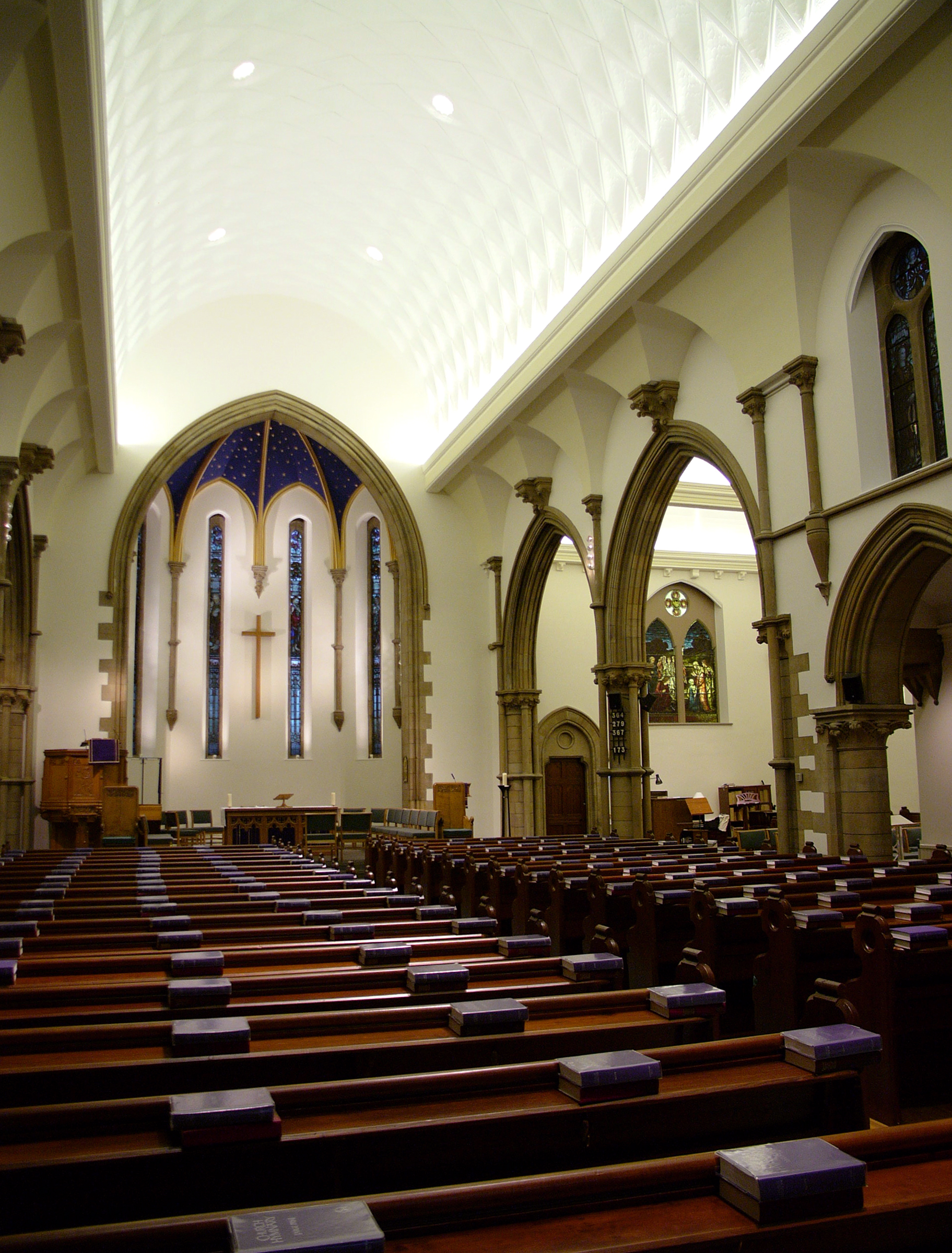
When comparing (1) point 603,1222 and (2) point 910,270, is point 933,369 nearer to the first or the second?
(2) point 910,270

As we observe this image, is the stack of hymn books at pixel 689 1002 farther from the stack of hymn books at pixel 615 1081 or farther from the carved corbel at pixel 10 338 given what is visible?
the carved corbel at pixel 10 338

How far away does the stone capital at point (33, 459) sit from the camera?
Answer: 12.4 meters

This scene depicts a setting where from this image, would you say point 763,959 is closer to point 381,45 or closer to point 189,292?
point 381,45

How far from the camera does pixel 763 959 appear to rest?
387 centimetres

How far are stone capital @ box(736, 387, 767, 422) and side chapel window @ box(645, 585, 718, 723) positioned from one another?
9480 millimetres

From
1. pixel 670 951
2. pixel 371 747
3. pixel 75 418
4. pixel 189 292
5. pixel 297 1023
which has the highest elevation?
pixel 189 292

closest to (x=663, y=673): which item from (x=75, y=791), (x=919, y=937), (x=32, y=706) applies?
(x=75, y=791)

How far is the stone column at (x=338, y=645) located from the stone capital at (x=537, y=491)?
6282 mm

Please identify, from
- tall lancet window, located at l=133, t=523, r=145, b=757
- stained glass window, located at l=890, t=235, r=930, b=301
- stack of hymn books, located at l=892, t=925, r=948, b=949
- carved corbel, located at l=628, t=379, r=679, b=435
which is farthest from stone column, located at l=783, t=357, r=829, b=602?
tall lancet window, located at l=133, t=523, r=145, b=757

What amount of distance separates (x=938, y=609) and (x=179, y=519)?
1335 centimetres

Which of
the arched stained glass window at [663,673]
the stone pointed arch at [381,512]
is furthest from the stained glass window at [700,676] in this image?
the stone pointed arch at [381,512]

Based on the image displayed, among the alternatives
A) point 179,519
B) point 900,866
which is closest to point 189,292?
point 179,519

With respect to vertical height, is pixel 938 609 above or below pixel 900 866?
above

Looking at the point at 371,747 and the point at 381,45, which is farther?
the point at 371,747
